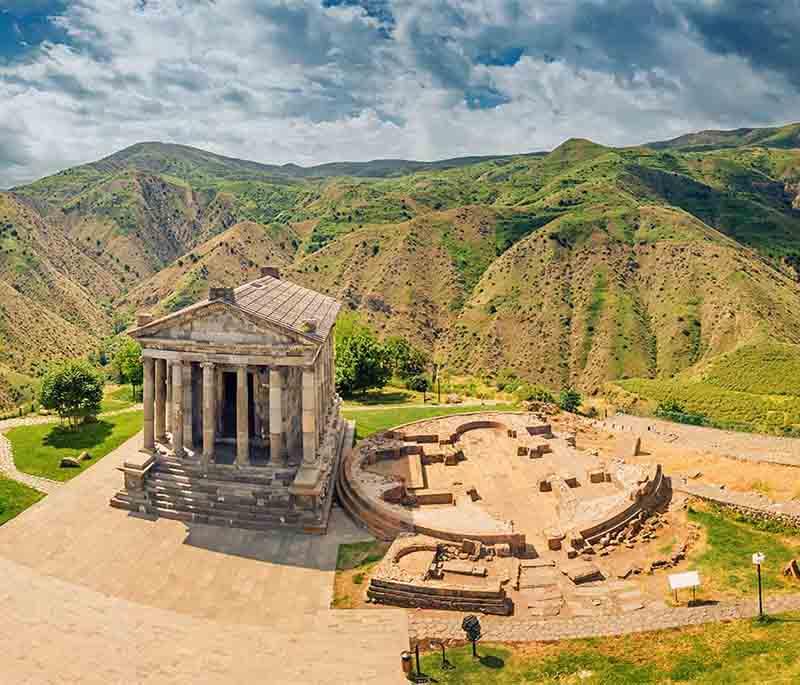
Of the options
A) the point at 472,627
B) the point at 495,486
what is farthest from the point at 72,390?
the point at 472,627

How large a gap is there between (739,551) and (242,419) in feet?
90.9

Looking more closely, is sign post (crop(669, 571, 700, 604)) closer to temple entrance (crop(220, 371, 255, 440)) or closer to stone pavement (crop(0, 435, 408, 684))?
stone pavement (crop(0, 435, 408, 684))

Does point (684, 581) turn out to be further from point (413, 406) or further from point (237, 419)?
point (413, 406)

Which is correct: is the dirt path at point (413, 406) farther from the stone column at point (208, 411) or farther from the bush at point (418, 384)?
the stone column at point (208, 411)

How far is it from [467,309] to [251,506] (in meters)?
→ 109

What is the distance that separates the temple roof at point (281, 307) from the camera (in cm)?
3453

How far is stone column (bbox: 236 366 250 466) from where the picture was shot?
115 ft

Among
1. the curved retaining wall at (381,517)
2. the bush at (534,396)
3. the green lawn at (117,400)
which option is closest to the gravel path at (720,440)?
the bush at (534,396)

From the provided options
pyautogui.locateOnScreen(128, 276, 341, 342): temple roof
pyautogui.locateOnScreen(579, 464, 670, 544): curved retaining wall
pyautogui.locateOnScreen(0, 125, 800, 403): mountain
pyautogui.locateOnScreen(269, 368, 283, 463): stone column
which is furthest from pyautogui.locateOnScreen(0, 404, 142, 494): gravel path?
pyautogui.locateOnScreen(0, 125, 800, 403): mountain

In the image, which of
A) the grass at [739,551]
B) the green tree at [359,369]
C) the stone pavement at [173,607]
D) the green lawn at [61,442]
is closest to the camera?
the stone pavement at [173,607]

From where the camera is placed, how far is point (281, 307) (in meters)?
38.8

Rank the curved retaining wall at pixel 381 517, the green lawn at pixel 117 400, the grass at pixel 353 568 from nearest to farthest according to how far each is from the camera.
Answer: the grass at pixel 353 568 → the curved retaining wall at pixel 381 517 → the green lawn at pixel 117 400

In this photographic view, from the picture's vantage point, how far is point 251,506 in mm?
33844

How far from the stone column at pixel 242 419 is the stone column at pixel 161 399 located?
19.0 ft
